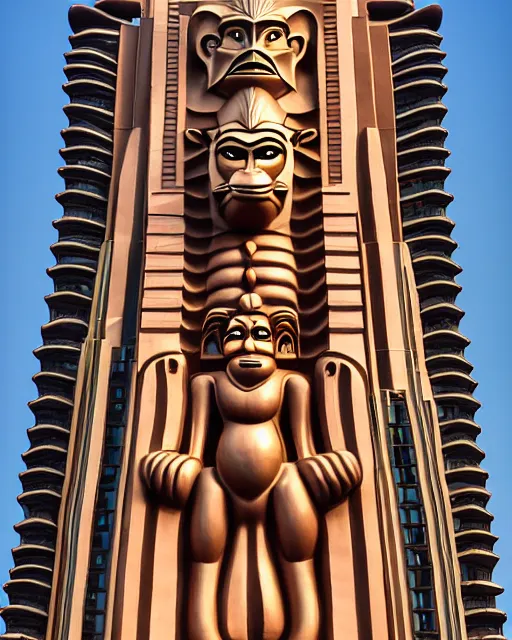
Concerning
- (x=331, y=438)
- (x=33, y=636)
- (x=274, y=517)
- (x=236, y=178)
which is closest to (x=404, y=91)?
(x=236, y=178)

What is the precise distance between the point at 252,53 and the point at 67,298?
2947mm

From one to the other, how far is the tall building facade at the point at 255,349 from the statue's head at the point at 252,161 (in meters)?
0.02

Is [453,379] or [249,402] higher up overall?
[453,379]

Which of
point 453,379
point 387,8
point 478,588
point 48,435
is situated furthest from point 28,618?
point 387,8

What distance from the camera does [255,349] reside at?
9.83m

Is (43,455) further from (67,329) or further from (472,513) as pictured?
(472,513)

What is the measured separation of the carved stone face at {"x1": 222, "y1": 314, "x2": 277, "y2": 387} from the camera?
9703 millimetres

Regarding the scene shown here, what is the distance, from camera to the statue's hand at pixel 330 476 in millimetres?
9203

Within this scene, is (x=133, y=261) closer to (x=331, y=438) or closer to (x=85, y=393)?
(x=85, y=393)

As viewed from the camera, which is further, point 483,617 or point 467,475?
point 467,475

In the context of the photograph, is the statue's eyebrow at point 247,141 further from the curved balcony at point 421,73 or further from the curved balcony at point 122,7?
the curved balcony at point 122,7

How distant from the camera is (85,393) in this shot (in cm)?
1034

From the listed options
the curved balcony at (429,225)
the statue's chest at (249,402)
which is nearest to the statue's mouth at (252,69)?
the curved balcony at (429,225)

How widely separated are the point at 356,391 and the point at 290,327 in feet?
2.82
